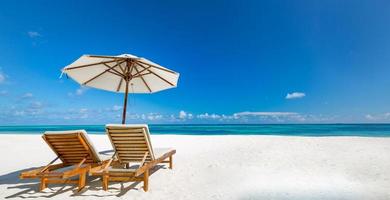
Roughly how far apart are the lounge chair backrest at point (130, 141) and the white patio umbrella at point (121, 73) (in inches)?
65.8

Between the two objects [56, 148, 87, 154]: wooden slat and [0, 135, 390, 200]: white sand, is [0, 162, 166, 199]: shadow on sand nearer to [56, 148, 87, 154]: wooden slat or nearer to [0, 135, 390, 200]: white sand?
[0, 135, 390, 200]: white sand

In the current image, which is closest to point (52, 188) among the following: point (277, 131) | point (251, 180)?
point (251, 180)

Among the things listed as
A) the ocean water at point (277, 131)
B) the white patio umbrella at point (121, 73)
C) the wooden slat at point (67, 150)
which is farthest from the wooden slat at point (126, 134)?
the ocean water at point (277, 131)

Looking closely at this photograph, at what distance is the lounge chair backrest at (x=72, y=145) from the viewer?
4.02 metres

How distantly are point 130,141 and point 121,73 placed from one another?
2579mm

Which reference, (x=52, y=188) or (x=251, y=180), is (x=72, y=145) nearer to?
(x=52, y=188)

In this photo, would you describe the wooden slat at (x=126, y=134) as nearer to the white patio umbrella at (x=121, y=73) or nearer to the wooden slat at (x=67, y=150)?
the wooden slat at (x=67, y=150)

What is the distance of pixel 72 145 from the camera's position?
13.8ft

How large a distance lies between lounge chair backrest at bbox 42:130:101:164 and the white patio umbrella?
69.3 inches

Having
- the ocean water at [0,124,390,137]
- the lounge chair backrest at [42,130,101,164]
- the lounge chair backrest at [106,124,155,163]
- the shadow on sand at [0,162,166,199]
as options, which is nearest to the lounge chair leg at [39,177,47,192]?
the shadow on sand at [0,162,166,199]

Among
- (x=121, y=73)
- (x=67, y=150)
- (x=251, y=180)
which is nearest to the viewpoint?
(x=67, y=150)

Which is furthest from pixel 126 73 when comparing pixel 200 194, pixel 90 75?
pixel 200 194

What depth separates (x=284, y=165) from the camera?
5.98 m

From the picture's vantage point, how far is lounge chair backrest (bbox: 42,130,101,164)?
402 centimetres
